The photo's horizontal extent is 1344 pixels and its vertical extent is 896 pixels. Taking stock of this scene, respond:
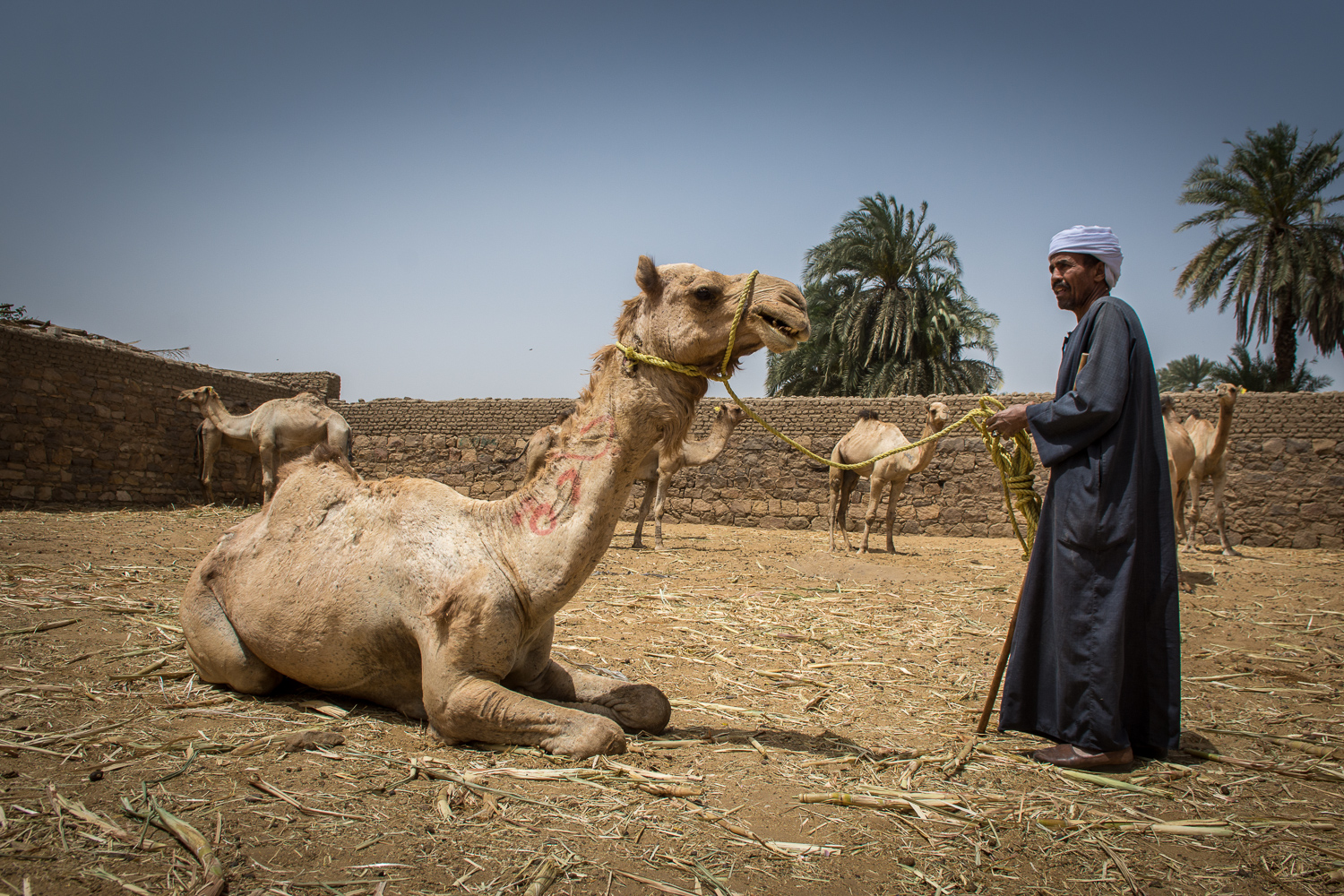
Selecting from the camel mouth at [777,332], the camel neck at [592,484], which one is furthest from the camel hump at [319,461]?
the camel mouth at [777,332]

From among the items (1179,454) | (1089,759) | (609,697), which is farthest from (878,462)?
(609,697)

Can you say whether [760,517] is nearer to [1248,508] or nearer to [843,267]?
[1248,508]

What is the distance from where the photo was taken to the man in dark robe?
2.93 m

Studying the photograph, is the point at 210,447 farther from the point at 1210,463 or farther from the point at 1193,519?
the point at 1193,519

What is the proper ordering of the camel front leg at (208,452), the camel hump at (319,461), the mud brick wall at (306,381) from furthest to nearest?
1. the mud brick wall at (306,381)
2. the camel front leg at (208,452)
3. the camel hump at (319,461)

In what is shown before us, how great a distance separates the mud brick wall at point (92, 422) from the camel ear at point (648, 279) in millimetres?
14334

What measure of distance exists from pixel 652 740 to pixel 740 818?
0.73m

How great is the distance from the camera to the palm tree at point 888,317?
25.3 m

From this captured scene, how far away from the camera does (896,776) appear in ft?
8.84

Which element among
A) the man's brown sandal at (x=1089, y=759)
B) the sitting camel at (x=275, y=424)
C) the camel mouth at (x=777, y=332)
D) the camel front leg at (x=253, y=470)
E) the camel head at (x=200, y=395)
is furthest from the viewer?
the camel front leg at (x=253, y=470)

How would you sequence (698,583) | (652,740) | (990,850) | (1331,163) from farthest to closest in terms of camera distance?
(1331,163) < (698,583) < (652,740) < (990,850)

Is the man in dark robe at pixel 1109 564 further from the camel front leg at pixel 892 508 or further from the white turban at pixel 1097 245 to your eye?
the camel front leg at pixel 892 508

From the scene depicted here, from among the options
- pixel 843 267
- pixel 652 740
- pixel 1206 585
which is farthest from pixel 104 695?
pixel 843 267

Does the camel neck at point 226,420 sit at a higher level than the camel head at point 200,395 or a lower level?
lower
